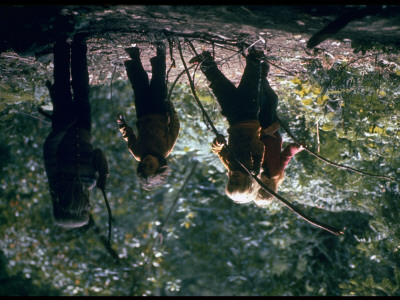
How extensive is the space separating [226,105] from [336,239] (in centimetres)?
583

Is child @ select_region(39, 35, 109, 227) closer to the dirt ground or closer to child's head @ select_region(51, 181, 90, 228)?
child's head @ select_region(51, 181, 90, 228)

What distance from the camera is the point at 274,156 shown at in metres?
2.93

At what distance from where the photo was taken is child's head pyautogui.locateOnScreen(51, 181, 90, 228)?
2281 mm

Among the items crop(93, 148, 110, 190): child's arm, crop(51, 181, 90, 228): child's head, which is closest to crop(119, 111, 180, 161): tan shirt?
crop(93, 148, 110, 190): child's arm

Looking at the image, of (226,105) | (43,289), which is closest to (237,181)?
(226,105)

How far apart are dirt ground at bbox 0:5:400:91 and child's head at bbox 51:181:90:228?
1.32m

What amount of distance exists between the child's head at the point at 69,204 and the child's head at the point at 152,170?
51cm

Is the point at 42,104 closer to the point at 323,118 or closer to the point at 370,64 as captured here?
the point at 323,118

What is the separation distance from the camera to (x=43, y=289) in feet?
33.4

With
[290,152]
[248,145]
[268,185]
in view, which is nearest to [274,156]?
[290,152]

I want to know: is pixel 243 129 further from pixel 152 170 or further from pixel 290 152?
pixel 152 170

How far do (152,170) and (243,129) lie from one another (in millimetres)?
883

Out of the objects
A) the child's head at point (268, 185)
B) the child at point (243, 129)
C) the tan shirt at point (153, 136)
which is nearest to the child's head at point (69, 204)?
the tan shirt at point (153, 136)

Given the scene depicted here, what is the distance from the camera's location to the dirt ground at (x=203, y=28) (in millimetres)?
2160
